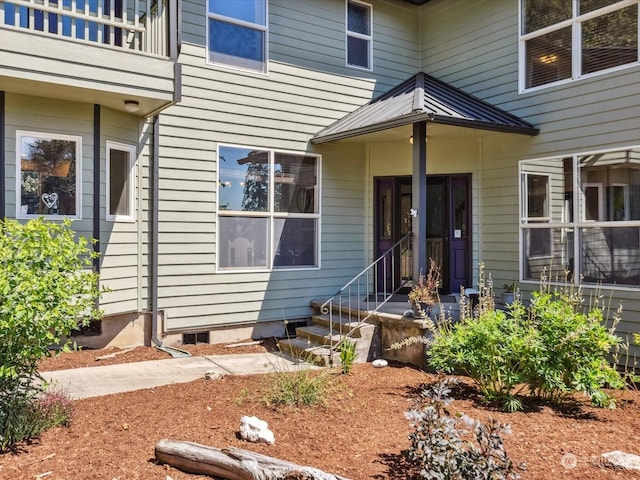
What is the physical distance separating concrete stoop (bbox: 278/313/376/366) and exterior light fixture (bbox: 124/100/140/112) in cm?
357

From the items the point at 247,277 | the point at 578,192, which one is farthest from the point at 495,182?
the point at 247,277

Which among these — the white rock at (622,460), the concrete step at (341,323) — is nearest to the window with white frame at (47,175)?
the concrete step at (341,323)

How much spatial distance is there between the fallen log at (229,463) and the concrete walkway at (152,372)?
1.83m

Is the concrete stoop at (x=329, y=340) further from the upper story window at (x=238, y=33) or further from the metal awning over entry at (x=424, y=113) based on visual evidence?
the upper story window at (x=238, y=33)

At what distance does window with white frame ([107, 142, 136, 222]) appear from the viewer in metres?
6.30

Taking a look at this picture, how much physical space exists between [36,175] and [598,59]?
713 centimetres

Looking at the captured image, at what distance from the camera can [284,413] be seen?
165 inches

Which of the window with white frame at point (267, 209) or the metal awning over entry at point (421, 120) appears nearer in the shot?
the metal awning over entry at point (421, 120)

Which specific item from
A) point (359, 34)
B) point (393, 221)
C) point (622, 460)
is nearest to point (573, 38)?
point (359, 34)

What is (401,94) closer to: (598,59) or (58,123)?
(598,59)

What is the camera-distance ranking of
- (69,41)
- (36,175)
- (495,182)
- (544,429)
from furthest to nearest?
1. (495,182)
2. (36,175)
3. (69,41)
4. (544,429)

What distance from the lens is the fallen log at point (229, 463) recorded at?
9.54ft

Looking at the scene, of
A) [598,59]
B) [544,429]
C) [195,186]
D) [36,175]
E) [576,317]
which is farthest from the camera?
[195,186]

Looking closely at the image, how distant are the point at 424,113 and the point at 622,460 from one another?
165 inches
